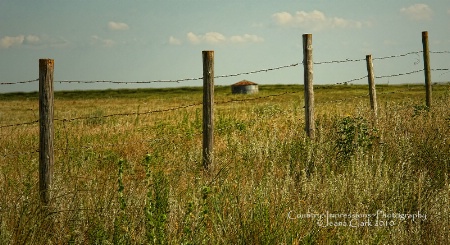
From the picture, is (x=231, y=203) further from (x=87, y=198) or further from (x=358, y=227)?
(x=87, y=198)

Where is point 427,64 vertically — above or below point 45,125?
above

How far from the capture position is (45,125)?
5.37 m

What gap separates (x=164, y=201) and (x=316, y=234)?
143 centimetres

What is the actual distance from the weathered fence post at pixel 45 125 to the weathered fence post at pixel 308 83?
4359 millimetres

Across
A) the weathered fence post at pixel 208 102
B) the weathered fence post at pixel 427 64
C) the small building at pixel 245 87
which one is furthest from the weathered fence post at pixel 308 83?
the small building at pixel 245 87

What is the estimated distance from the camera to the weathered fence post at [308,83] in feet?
25.5

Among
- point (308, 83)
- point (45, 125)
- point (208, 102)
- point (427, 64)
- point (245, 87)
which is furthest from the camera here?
point (245, 87)

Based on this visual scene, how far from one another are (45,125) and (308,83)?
4.52m

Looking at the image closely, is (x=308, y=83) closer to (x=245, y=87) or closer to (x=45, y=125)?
(x=45, y=125)

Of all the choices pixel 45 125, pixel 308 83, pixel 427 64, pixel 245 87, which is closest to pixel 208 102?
pixel 308 83

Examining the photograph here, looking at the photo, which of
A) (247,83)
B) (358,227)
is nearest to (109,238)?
(358,227)

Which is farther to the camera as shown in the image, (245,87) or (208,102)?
(245,87)

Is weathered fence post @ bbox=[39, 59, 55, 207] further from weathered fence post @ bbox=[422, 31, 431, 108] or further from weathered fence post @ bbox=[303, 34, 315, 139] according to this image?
weathered fence post @ bbox=[422, 31, 431, 108]

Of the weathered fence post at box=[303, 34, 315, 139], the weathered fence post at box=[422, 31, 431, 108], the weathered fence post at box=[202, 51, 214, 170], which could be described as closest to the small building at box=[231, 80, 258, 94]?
the weathered fence post at box=[422, 31, 431, 108]
